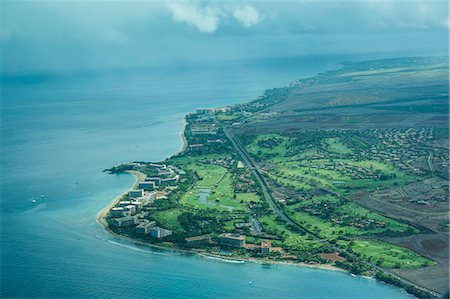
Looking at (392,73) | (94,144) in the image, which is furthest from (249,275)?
(392,73)

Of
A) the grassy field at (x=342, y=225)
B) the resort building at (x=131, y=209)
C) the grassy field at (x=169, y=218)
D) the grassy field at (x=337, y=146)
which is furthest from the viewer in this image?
the grassy field at (x=337, y=146)

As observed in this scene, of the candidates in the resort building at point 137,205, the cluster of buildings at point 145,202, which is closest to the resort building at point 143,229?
the cluster of buildings at point 145,202

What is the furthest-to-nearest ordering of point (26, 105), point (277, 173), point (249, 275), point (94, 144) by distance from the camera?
1. point (26, 105)
2. point (94, 144)
3. point (277, 173)
4. point (249, 275)

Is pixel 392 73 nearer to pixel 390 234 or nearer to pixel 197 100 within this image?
pixel 197 100

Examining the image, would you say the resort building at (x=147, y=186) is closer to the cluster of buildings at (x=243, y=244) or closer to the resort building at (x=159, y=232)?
the resort building at (x=159, y=232)

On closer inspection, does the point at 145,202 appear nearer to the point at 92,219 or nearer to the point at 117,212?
the point at 117,212

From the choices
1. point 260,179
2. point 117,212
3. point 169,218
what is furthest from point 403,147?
point 117,212
